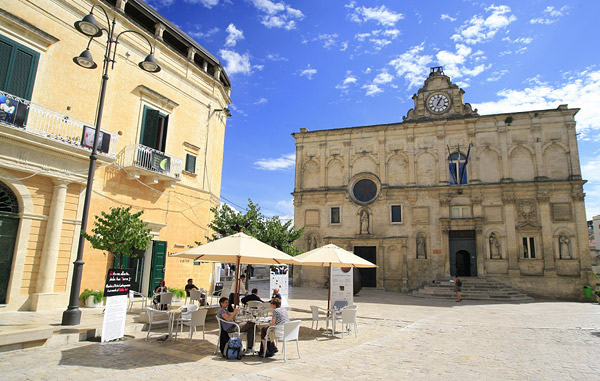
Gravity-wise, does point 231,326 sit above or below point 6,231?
below

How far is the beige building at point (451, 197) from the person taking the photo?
25.6m

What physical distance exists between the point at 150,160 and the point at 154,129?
1.82m

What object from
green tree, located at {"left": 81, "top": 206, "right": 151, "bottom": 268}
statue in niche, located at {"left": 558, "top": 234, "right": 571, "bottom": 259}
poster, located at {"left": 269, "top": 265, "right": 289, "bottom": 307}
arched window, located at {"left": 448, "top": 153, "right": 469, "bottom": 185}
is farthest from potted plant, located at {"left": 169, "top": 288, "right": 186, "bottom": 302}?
statue in niche, located at {"left": 558, "top": 234, "right": 571, "bottom": 259}

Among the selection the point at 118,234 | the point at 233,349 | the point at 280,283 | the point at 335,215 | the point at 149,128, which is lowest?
the point at 233,349

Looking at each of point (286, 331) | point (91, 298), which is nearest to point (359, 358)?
point (286, 331)

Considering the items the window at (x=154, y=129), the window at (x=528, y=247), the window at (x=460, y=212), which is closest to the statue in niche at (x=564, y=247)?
the window at (x=528, y=247)

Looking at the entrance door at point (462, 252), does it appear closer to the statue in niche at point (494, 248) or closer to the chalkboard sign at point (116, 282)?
the statue in niche at point (494, 248)

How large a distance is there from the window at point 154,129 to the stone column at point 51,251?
426 cm

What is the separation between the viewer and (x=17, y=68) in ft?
37.5

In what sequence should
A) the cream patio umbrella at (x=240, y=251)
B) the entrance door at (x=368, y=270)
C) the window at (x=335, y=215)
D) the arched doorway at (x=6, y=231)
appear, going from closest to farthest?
the cream patio umbrella at (x=240, y=251) < the arched doorway at (x=6, y=231) < the entrance door at (x=368, y=270) < the window at (x=335, y=215)

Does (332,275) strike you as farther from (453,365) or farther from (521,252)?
(521,252)

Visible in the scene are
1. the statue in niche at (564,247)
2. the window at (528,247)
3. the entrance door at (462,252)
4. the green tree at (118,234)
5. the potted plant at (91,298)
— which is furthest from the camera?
the entrance door at (462,252)

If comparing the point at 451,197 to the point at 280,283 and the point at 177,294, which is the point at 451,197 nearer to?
the point at 280,283

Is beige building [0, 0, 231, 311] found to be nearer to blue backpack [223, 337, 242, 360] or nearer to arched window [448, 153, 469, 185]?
blue backpack [223, 337, 242, 360]
